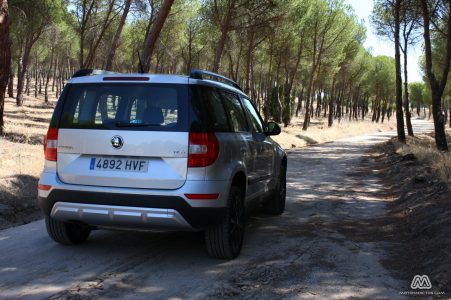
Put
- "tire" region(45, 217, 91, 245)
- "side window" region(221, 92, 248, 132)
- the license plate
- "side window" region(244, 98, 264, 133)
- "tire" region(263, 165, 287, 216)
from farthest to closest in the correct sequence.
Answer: "tire" region(263, 165, 287, 216)
"side window" region(244, 98, 264, 133)
"side window" region(221, 92, 248, 132)
"tire" region(45, 217, 91, 245)
the license plate

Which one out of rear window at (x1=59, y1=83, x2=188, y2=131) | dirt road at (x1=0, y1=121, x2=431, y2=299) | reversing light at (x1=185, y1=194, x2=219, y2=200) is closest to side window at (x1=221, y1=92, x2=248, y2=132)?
rear window at (x1=59, y1=83, x2=188, y2=131)

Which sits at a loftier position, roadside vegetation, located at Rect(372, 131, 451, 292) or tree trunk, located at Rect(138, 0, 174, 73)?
tree trunk, located at Rect(138, 0, 174, 73)

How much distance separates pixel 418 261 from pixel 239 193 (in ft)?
6.96

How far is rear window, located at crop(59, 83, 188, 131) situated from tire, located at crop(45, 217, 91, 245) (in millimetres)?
1143

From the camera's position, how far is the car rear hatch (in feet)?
14.8

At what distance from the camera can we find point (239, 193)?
207 inches

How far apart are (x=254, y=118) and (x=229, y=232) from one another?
2.17 metres

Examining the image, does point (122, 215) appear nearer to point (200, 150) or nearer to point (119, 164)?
point (119, 164)

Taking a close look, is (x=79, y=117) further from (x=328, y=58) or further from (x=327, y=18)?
(x=328, y=58)

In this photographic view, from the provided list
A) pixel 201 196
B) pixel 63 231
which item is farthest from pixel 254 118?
pixel 63 231

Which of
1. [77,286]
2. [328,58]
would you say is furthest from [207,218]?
[328,58]
